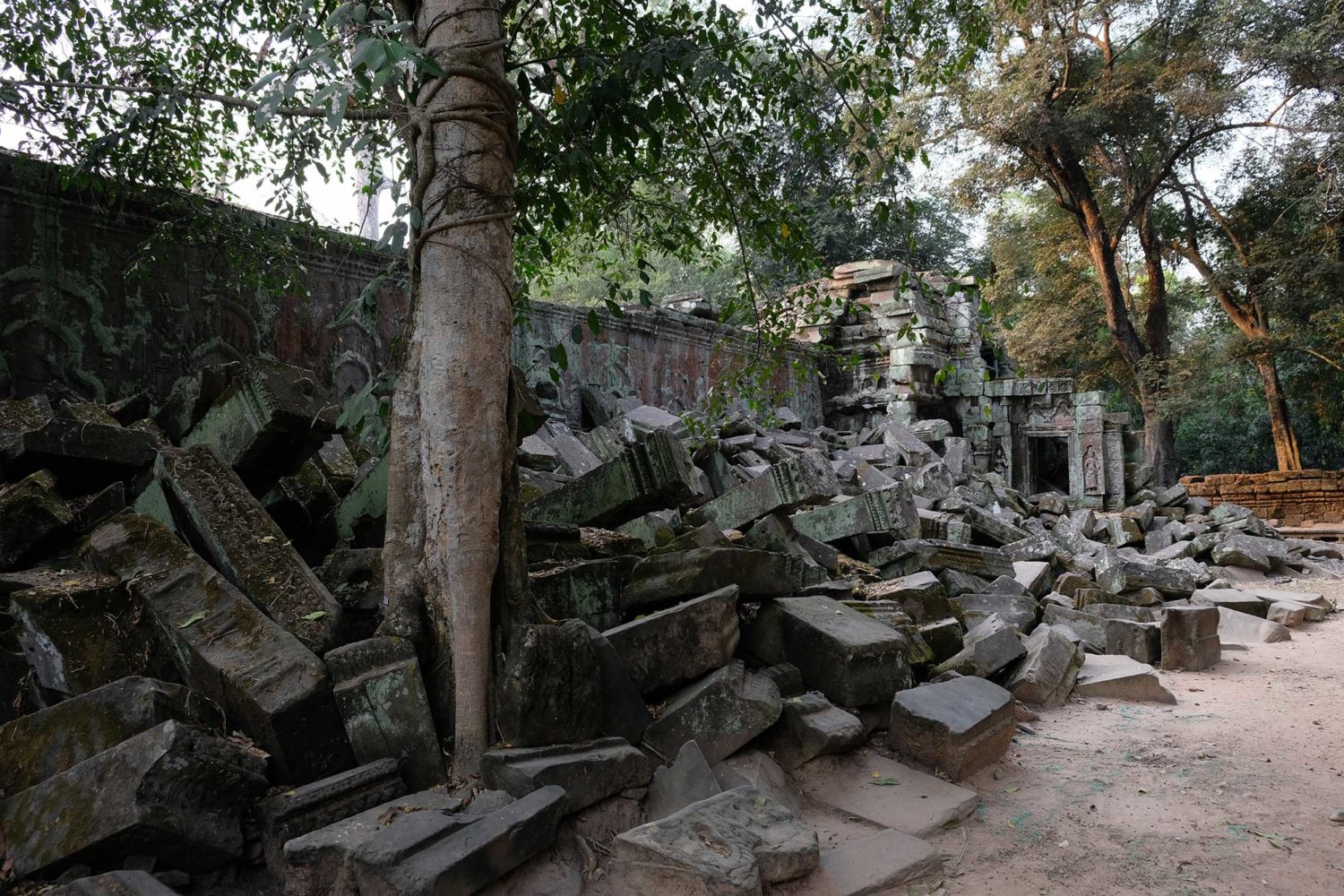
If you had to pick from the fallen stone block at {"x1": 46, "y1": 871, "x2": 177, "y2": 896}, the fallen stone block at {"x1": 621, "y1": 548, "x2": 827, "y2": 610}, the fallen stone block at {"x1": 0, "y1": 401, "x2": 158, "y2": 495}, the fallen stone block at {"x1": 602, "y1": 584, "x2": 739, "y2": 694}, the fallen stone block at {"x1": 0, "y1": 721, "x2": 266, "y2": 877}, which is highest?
the fallen stone block at {"x1": 0, "y1": 401, "x2": 158, "y2": 495}

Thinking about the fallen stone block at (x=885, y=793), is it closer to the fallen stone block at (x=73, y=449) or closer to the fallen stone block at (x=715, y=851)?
the fallen stone block at (x=715, y=851)

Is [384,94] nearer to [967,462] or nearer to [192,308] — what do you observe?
[192,308]

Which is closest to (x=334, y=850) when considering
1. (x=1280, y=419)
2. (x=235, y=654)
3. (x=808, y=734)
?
(x=235, y=654)

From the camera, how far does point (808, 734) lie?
9.80 feet

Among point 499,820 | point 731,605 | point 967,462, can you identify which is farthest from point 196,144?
point 967,462

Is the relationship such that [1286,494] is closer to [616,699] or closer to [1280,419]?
[1280,419]

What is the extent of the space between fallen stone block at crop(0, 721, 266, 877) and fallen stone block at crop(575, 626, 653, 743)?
1091mm

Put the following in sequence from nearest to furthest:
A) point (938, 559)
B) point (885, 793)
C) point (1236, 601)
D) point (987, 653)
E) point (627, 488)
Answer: point (885, 793), point (987, 653), point (627, 488), point (938, 559), point (1236, 601)

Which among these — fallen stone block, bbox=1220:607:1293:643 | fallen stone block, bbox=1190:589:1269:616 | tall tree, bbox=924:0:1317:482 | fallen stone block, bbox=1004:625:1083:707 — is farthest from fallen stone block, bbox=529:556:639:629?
tall tree, bbox=924:0:1317:482

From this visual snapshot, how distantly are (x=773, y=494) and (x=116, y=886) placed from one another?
3375 mm

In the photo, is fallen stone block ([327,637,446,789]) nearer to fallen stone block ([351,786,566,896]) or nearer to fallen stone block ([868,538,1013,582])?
fallen stone block ([351,786,566,896])

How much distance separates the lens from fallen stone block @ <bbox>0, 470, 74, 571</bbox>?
2902 millimetres

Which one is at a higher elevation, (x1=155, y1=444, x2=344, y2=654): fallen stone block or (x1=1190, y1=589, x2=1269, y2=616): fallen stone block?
(x1=155, y1=444, x2=344, y2=654): fallen stone block

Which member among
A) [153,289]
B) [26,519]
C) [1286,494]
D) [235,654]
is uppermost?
[153,289]
